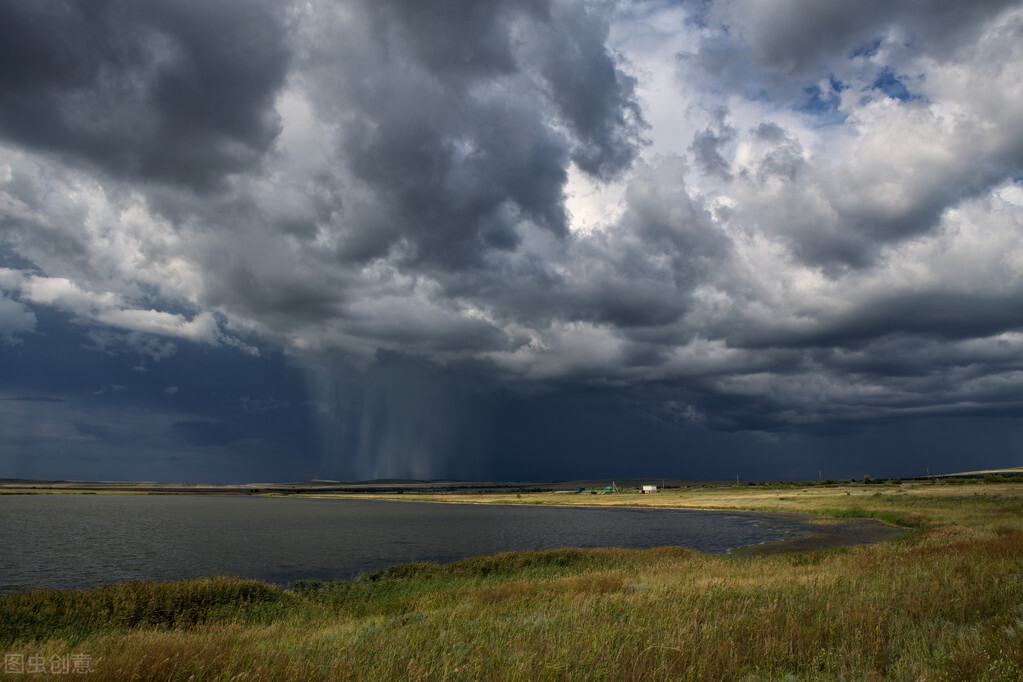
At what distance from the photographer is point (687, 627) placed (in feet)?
35.7

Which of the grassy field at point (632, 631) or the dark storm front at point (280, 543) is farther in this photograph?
the dark storm front at point (280, 543)

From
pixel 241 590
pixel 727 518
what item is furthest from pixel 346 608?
pixel 727 518

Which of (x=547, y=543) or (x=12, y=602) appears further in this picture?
(x=547, y=543)

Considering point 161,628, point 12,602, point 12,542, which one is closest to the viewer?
point 161,628

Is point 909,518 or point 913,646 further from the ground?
point 913,646

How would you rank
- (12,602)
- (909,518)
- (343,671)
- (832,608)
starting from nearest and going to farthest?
(343,671) → (832,608) → (12,602) → (909,518)

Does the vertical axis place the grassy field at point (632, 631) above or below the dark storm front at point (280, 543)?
above

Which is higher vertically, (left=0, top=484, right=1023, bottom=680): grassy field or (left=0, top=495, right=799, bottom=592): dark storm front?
(left=0, top=484, right=1023, bottom=680): grassy field

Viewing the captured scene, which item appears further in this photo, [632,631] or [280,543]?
[280,543]

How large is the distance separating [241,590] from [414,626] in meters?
17.1

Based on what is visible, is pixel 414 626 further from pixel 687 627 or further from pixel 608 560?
pixel 608 560

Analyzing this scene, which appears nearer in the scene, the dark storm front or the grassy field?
the grassy field

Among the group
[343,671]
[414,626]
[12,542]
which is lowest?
[12,542]

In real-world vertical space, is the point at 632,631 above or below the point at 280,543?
above
